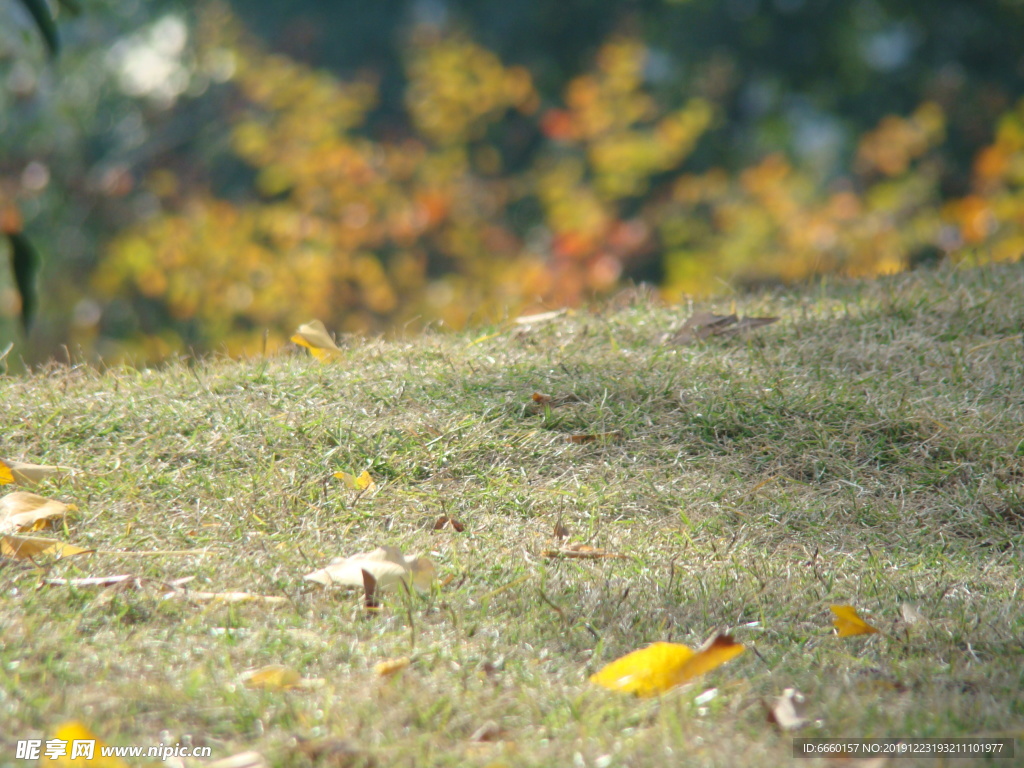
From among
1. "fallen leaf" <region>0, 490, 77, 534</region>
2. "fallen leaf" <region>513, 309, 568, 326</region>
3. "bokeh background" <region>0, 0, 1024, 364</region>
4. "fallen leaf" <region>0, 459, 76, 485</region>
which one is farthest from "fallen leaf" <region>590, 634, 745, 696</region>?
"bokeh background" <region>0, 0, 1024, 364</region>

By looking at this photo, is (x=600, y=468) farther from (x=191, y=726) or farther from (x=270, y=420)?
(x=191, y=726)

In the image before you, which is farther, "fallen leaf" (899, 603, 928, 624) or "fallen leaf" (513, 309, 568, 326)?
"fallen leaf" (513, 309, 568, 326)

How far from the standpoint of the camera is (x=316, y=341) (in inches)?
118

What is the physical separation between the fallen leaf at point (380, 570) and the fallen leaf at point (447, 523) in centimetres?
25

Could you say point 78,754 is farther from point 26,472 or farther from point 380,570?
point 26,472

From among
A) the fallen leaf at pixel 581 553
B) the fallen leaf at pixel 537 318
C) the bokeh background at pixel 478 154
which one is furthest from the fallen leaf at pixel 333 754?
the bokeh background at pixel 478 154

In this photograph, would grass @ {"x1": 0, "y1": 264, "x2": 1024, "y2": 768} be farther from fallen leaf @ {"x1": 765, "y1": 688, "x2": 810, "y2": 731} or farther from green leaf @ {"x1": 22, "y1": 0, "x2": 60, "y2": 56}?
green leaf @ {"x1": 22, "y1": 0, "x2": 60, "y2": 56}

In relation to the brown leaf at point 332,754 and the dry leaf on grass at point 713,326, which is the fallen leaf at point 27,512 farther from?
the dry leaf on grass at point 713,326

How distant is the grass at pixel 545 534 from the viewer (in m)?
1.40

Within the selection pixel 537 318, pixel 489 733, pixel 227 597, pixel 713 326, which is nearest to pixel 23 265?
pixel 227 597

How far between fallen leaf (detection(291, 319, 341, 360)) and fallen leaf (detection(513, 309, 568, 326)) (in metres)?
0.63

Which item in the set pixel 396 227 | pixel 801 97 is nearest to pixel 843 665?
pixel 396 227

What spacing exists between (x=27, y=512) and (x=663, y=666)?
132cm

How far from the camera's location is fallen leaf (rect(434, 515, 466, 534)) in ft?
6.77
